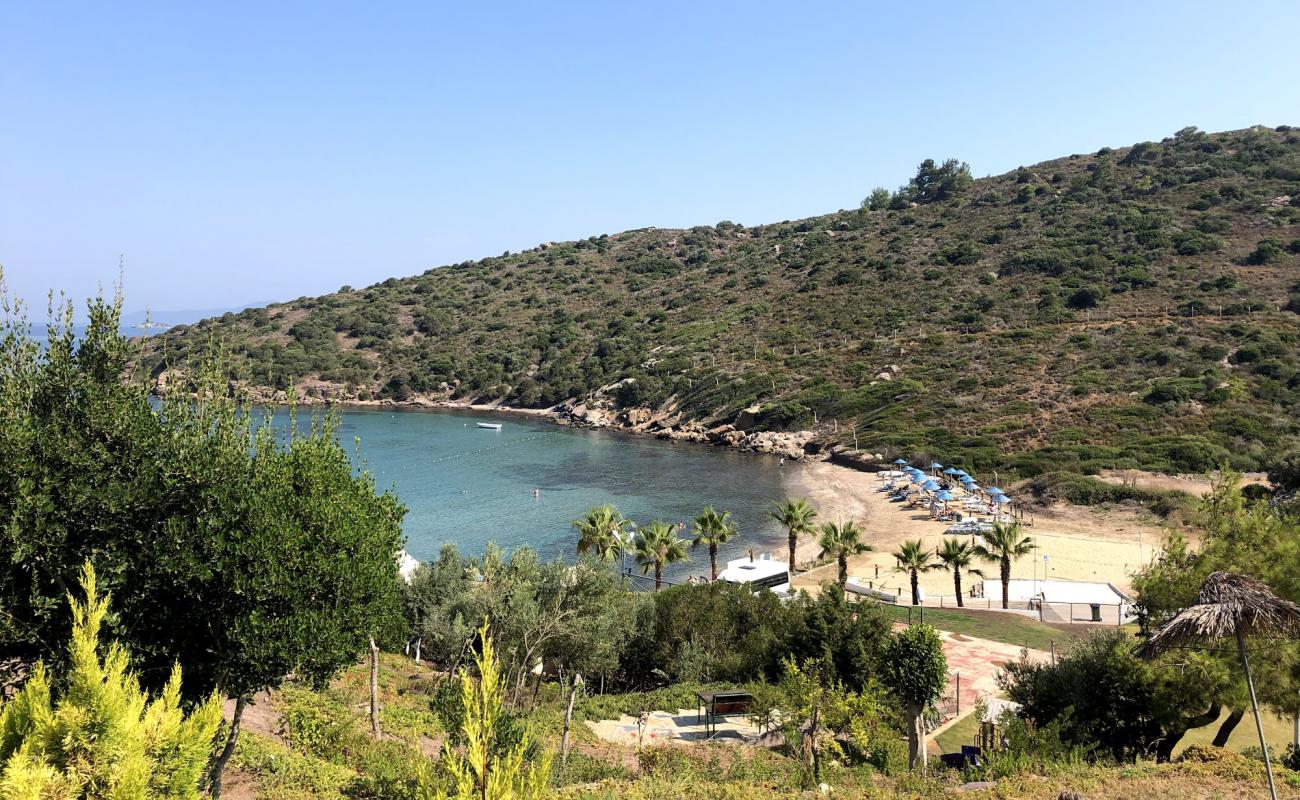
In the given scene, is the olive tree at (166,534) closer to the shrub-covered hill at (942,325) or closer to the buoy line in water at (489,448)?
the shrub-covered hill at (942,325)

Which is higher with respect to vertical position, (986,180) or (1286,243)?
(986,180)

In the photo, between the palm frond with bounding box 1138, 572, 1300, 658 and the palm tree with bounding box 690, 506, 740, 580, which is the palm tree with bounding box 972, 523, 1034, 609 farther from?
the palm frond with bounding box 1138, 572, 1300, 658

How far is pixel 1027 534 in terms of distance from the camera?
47.0m

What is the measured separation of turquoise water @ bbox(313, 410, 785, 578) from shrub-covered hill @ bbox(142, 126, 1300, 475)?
39.5ft

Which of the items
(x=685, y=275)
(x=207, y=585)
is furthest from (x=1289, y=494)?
(x=685, y=275)

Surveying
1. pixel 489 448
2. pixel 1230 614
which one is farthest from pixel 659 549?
pixel 489 448

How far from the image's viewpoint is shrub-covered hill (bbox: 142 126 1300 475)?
65.8m

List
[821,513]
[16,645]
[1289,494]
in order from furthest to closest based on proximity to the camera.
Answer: [821,513] → [1289,494] → [16,645]

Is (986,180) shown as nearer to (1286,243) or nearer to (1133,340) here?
(1286,243)

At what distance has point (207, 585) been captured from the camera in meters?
11.3

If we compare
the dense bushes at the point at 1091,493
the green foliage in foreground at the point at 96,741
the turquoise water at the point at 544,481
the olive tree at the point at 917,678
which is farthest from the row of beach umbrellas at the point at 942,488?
the green foliage in foreground at the point at 96,741

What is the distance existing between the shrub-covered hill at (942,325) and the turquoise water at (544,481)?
12038mm

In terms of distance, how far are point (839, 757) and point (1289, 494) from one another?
43.4 metres

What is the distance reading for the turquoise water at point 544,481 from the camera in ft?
164
